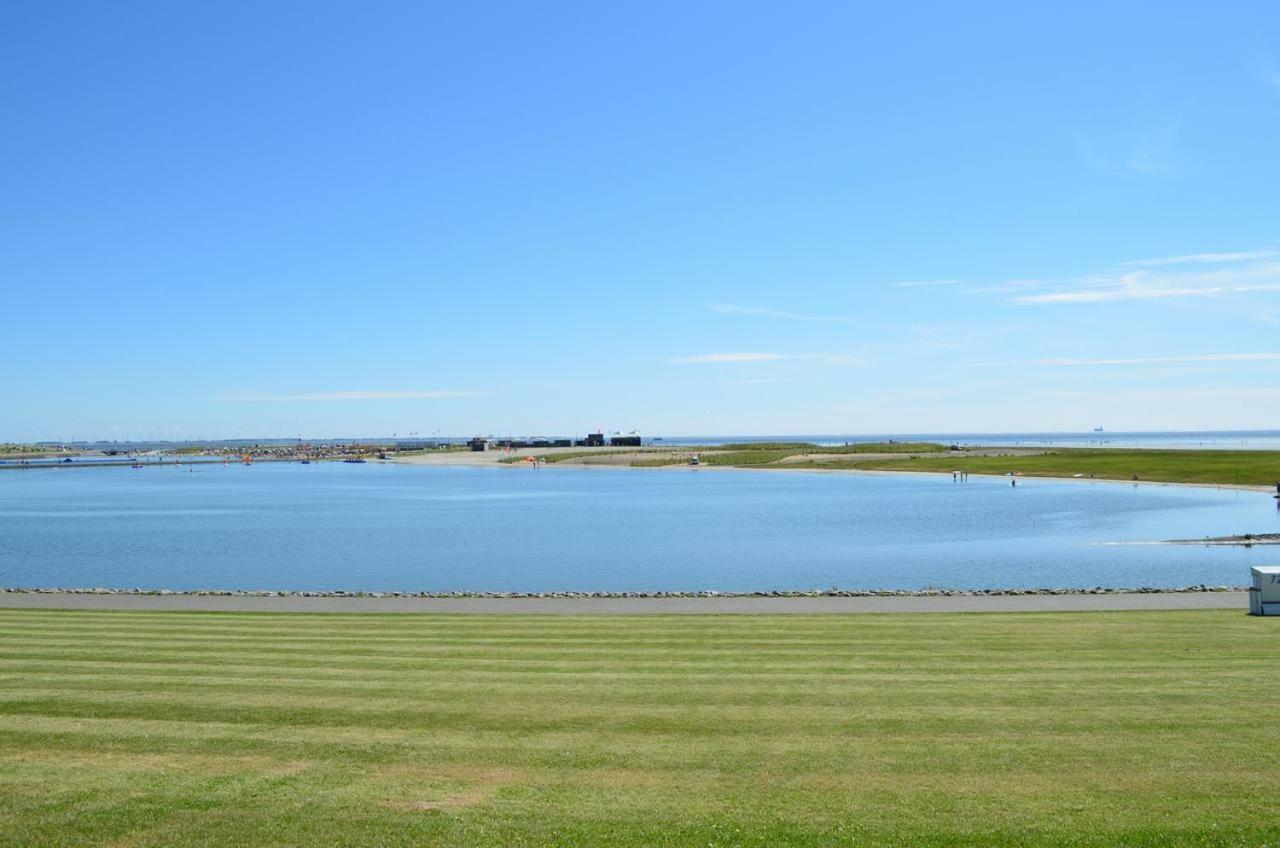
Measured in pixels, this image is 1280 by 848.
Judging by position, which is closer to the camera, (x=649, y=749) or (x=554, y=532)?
(x=649, y=749)

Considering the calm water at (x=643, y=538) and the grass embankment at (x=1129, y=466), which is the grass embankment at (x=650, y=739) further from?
the grass embankment at (x=1129, y=466)

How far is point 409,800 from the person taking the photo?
11.0 m

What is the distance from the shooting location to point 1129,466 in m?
109

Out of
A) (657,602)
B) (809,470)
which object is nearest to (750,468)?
(809,470)

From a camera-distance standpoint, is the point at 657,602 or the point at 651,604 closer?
the point at 651,604

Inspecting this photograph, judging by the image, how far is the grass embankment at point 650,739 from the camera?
33.8 ft

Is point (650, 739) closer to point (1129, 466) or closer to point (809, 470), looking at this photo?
point (1129, 466)

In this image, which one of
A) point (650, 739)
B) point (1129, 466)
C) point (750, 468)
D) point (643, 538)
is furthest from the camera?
point (750, 468)

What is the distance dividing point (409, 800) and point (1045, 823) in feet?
22.6

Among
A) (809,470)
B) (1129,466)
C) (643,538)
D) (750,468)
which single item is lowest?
(643,538)

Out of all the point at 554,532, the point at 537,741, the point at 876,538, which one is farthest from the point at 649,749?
the point at 554,532

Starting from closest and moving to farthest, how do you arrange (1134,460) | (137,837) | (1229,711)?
(137,837) → (1229,711) → (1134,460)

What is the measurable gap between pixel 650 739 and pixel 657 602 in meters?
15.0

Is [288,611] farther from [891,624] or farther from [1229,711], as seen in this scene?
[1229,711]
